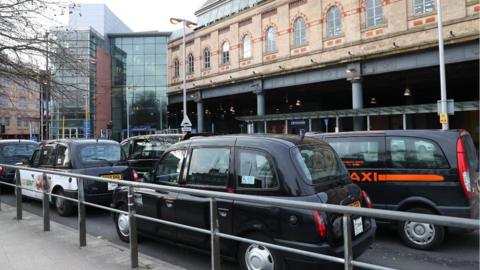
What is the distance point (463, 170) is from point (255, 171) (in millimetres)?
3340

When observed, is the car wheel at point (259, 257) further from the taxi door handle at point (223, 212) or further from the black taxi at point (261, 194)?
the taxi door handle at point (223, 212)

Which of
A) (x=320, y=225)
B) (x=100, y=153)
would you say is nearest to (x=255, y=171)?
(x=320, y=225)

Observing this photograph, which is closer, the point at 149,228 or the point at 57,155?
the point at 149,228

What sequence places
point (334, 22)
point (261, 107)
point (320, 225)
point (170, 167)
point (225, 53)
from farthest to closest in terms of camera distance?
point (225, 53)
point (261, 107)
point (334, 22)
point (170, 167)
point (320, 225)

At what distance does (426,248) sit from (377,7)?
2021 centimetres

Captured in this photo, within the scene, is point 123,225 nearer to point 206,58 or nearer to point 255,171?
point 255,171

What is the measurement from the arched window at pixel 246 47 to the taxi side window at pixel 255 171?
27.6 metres

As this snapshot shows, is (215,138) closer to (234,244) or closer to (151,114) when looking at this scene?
(234,244)

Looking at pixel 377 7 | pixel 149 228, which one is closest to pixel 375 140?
pixel 149 228

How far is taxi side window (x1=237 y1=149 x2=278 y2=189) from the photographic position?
443 cm

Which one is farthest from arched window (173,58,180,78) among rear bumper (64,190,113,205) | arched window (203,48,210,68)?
rear bumper (64,190,113,205)

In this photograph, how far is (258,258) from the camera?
4.17m

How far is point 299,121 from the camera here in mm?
28062

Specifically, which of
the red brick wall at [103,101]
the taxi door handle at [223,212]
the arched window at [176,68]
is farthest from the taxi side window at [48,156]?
the red brick wall at [103,101]
